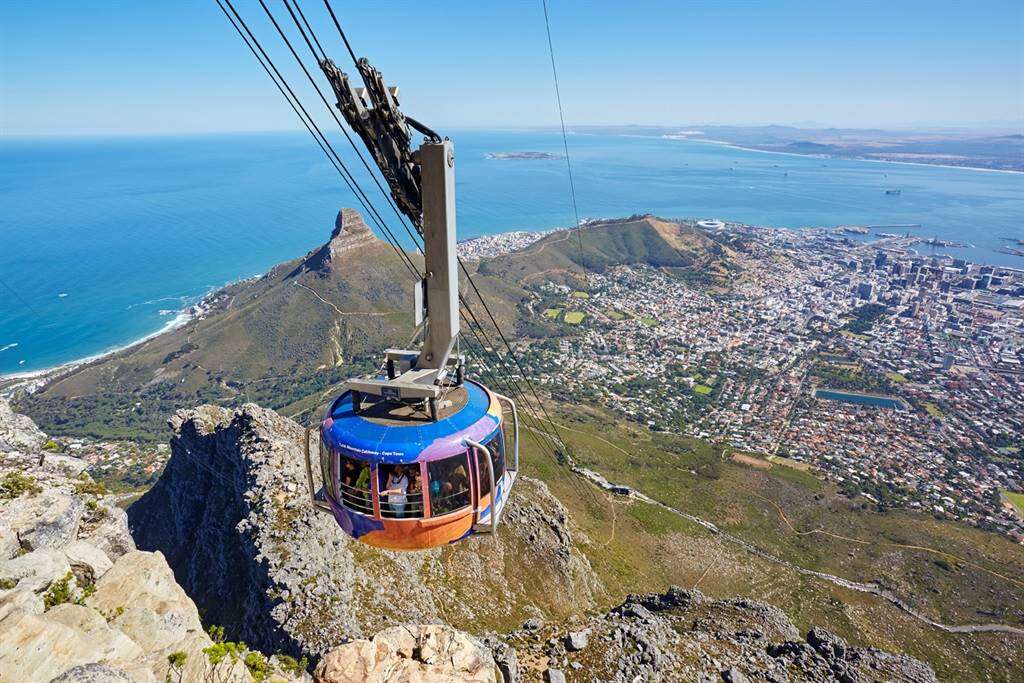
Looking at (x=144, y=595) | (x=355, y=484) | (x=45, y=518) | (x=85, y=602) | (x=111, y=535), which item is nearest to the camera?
(x=355, y=484)

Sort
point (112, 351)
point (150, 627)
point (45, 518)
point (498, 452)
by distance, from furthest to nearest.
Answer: point (112, 351)
point (45, 518)
point (150, 627)
point (498, 452)

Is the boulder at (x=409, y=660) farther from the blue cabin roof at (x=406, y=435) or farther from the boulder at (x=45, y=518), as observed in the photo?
the boulder at (x=45, y=518)

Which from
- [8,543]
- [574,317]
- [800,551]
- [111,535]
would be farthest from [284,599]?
[574,317]

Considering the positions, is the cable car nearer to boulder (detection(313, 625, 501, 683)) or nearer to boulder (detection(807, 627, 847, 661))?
boulder (detection(313, 625, 501, 683))

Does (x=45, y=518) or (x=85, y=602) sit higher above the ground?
(x=45, y=518)

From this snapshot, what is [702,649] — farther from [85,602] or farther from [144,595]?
[85,602]

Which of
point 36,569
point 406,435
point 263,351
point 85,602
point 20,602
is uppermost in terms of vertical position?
point 406,435

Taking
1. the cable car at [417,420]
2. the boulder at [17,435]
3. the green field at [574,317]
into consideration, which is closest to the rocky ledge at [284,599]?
the boulder at [17,435]
